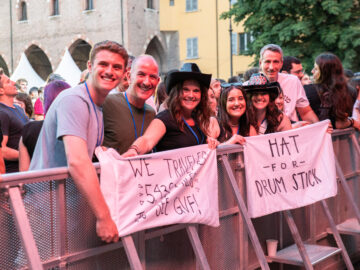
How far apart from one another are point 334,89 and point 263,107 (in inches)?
53.9

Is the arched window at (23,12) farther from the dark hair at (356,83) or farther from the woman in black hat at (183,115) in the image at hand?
the woman in black hat at (183,115)

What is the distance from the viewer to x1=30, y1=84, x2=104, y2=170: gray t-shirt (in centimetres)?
307

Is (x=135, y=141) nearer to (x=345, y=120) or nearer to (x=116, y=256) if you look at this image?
(x=116, y=256)

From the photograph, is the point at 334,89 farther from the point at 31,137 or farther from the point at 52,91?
the point at 31,137

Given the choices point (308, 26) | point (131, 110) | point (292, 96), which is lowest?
point (131, 110)

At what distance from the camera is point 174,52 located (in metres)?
37.9

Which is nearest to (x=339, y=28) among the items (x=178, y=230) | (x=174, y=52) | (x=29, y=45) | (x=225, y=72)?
(x=225, y=72)

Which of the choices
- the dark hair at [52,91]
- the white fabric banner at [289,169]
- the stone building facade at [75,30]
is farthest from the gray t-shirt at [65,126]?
the stone building facade at [75,30]

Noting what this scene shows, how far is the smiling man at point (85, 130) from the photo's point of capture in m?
3.02

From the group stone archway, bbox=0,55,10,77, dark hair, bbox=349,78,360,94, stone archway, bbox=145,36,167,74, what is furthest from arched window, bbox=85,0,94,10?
dark hair, bbox=349,78,360,94

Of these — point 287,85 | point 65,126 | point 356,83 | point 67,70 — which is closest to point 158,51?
point 67,70

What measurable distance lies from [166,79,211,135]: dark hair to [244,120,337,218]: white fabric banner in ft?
1.57

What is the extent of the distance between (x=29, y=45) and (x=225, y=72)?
14444 mm

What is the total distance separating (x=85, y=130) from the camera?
312 cm
